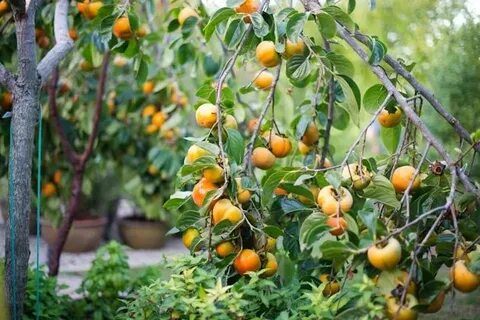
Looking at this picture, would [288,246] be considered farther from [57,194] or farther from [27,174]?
[57,194]

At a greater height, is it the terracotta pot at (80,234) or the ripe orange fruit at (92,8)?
the ripe orange fruit at (92,8)

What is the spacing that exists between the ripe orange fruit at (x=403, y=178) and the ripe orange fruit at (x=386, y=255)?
0.21 meters

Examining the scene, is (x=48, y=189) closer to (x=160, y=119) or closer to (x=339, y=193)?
(x=160, y=119)

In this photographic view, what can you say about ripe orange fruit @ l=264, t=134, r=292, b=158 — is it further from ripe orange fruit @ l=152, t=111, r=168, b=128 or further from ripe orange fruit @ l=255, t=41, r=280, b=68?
ripe orange fruit @ l=152, t=111, r=168, b=128

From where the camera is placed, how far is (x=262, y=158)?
157 centimetres

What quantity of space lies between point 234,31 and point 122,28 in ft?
1.38

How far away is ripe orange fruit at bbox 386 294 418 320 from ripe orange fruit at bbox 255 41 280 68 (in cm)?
56

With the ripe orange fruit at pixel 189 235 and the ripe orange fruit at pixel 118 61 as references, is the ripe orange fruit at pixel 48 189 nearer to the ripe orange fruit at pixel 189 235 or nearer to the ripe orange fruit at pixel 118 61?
the ripe orange fruit at pixel 118 61

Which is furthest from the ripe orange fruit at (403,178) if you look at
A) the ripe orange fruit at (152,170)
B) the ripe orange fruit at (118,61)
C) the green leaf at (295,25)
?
the ripe orange fruit at (118,61)

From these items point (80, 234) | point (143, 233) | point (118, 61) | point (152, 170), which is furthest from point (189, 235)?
point (143, 233)

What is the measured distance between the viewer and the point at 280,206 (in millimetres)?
1565

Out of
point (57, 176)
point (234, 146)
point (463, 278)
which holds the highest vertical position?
point (234, 146)

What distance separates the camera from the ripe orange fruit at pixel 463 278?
1170mm

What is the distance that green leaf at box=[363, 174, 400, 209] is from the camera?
1310mm
